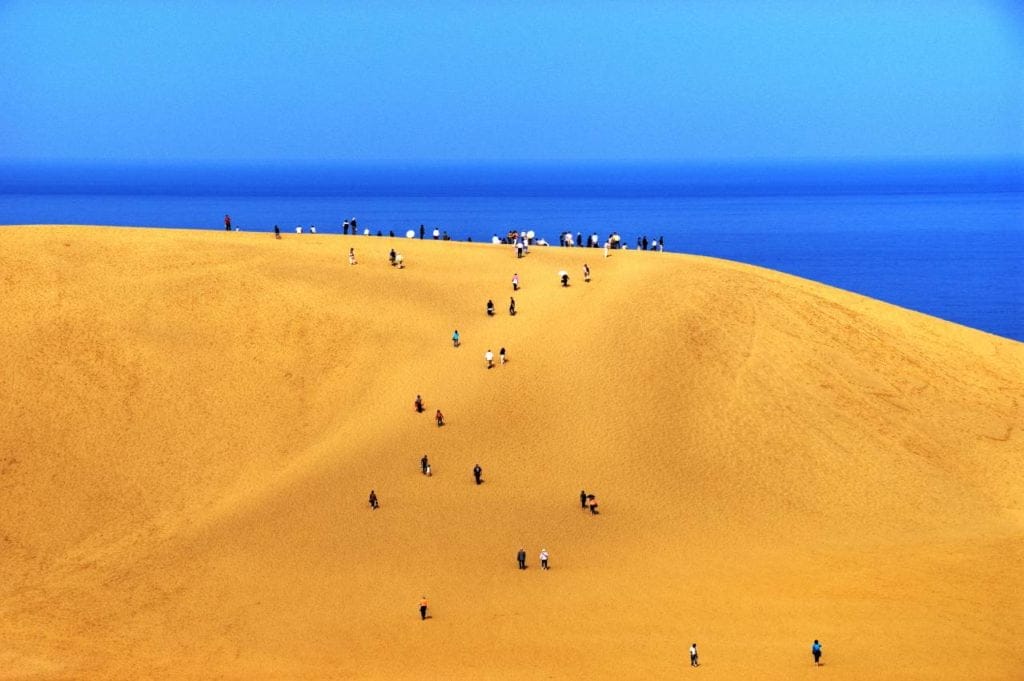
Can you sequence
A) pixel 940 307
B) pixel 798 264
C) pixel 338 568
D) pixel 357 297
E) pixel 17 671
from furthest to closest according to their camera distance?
pixel 798 264
pixel 940 307
pixel 357 297
pixel 338 568
pixel 17 671

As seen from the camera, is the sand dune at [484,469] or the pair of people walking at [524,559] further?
the pair of people walking at [524,559]

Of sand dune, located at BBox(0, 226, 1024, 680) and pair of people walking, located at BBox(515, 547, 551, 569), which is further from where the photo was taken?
pair of people walking, located at BBox(515, 547, 551, 569)

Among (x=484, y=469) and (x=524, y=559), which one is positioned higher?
(x=484, y=469)

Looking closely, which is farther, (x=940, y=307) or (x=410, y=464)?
(x=940, y=307)

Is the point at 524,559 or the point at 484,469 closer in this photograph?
the point at 524,559

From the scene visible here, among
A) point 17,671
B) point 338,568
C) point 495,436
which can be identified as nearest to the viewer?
point 17,671

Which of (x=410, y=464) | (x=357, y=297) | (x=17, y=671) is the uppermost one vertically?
(x=357, y=297)

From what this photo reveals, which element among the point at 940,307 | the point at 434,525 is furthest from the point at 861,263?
the point at 434,525

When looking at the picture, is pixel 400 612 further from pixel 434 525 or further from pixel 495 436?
pixel 495 436
